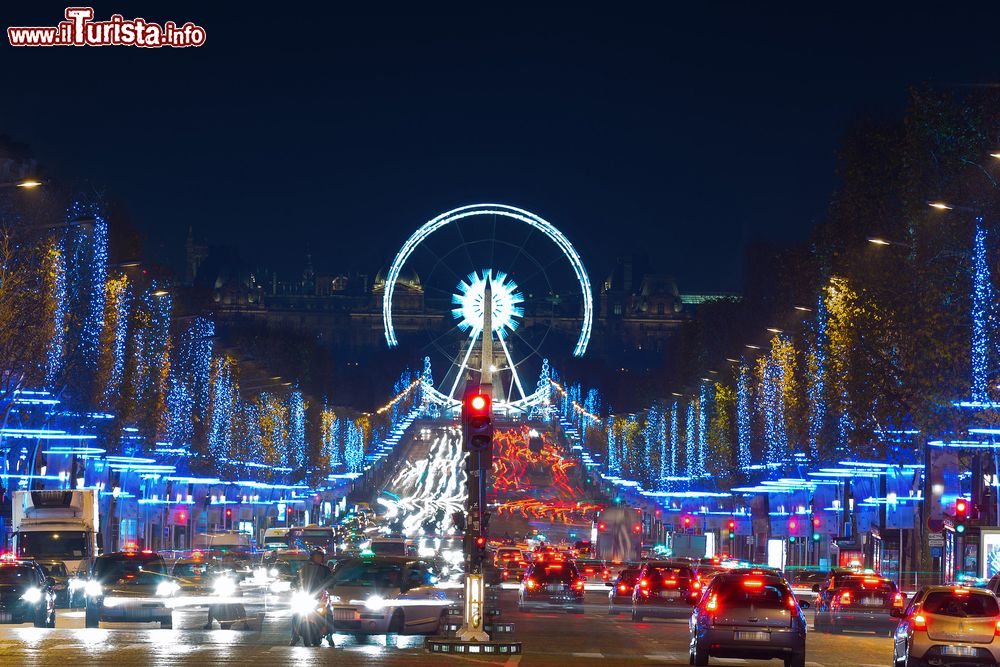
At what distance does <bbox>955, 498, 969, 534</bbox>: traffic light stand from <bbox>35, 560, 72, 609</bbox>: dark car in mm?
27793

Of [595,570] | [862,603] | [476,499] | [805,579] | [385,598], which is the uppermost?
[476,499]

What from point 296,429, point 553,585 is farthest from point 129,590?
point 296,429

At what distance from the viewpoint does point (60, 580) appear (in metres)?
59.4

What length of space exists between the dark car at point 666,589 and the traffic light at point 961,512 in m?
8.15

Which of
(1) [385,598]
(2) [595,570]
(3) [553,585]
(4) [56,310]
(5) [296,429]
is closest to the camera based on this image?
(1) [385,598]

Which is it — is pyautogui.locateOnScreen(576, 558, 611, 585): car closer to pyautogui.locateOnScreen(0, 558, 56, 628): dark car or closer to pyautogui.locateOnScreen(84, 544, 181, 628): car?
pyautogui.locateOnScreen(84, 544, 181, 628): car

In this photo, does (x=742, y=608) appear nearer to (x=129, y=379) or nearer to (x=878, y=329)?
(x=878, y=329)

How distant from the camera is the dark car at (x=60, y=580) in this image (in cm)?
5875

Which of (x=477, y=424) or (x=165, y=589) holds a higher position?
(x=477, y=424)

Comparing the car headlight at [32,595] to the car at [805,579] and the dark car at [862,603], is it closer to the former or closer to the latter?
the dark car at [862,603]

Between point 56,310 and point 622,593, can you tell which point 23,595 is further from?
point 56,310

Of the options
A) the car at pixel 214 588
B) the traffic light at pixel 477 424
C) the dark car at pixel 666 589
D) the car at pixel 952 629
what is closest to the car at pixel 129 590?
the car at pixel 214 588

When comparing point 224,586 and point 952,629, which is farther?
point 224,586

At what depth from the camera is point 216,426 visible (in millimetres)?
121312
